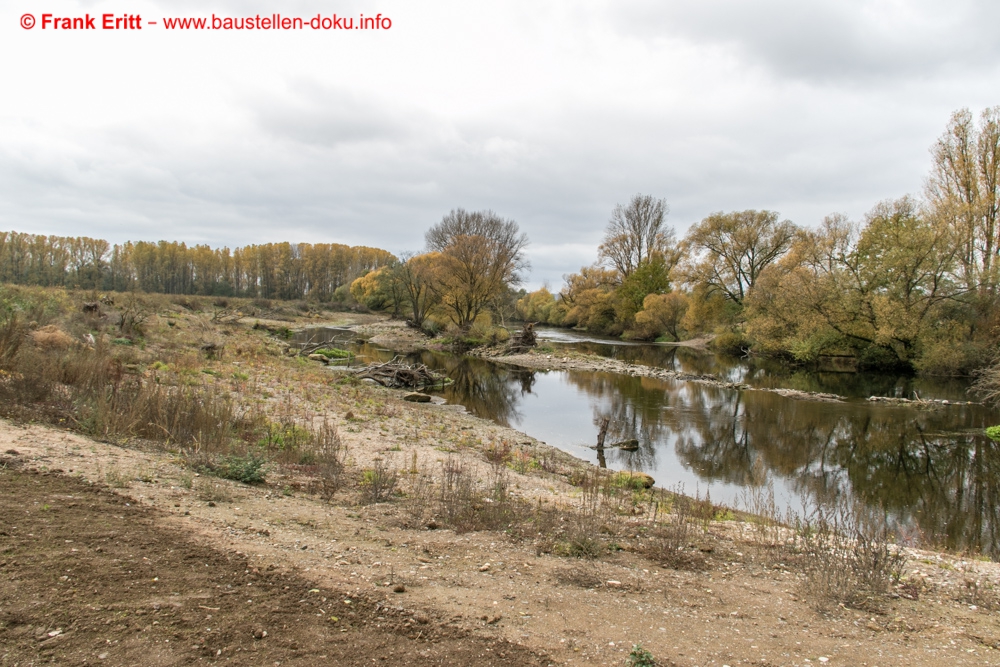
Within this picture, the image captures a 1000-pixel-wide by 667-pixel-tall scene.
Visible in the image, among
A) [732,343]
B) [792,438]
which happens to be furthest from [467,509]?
[732,343]

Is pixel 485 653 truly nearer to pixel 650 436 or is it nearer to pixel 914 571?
pixel 914 571

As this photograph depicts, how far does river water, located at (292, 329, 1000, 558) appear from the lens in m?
11.5

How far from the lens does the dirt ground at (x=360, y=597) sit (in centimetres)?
361

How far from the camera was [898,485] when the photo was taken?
1250 cm

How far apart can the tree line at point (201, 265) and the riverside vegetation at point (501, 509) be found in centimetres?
7354

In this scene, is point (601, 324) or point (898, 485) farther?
point (601, 324)

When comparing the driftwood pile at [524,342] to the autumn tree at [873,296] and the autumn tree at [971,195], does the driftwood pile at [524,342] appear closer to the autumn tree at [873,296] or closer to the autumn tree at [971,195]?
the autumn tree at [873,296]

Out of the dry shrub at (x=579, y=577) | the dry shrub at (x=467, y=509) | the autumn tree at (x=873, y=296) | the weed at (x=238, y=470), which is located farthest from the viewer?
the autumn tree at (x=873, y=296)

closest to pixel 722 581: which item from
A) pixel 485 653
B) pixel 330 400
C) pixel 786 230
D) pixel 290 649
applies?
pixel 485 653

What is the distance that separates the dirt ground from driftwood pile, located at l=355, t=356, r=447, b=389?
58.0 feet

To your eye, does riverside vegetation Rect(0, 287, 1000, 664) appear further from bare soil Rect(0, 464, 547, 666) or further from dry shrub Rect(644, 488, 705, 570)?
bare soil Rect(0, 464, 547, 666)

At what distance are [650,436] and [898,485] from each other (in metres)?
6.51

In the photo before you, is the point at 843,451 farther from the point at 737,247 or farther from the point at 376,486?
the point at 737,247

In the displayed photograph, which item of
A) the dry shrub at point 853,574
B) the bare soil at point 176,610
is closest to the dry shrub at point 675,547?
the dry shrub at point 853,574
